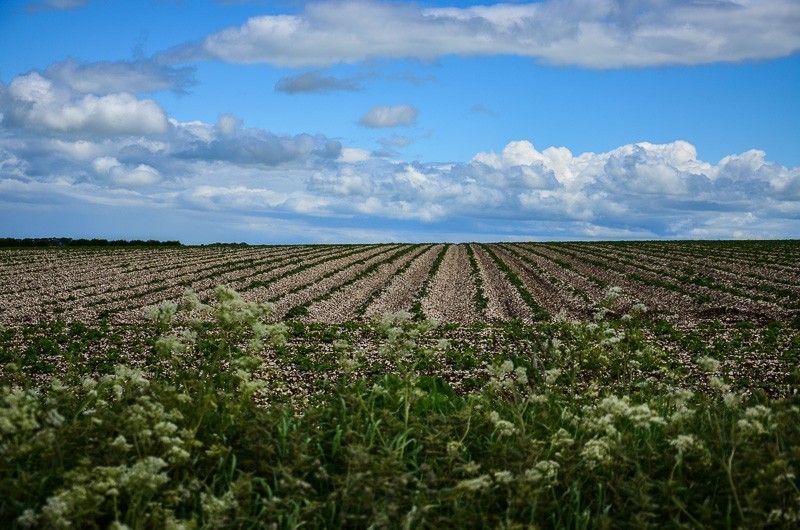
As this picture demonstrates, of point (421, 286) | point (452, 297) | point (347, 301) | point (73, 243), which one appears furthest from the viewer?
point (73, 243)

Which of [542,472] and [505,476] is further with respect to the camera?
[542,472]

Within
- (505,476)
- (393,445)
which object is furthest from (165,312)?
(505,476)

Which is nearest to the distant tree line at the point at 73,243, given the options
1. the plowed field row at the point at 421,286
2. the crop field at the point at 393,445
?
the plowed field row at the point at 421,286

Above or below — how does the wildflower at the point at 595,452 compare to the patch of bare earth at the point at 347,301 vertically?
above

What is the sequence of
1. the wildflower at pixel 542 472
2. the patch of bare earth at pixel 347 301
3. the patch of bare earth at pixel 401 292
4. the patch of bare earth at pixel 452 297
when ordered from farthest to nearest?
the patch of bare earth at pixel 401 292
the patch of bare earth at pixel 452 297
the patch of bare earth at pixel 347 301
the wildflower at pixel 542 472

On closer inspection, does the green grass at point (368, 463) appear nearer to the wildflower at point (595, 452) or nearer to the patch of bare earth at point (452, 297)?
the wildflower at point (595, 452)

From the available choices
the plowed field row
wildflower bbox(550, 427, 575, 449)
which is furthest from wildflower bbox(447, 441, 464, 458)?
the plowed field row

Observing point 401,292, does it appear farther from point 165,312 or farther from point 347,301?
point 165,312

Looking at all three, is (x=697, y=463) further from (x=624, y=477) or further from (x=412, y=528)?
(x=412, y=528)

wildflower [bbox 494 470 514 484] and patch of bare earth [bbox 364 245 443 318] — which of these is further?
patch of bare earth [bbox 364 245 443 318]

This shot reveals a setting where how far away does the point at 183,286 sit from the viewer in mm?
36875

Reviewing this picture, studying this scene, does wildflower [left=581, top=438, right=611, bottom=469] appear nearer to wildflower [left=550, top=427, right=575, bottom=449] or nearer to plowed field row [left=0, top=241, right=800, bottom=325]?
wildflower [left=550, top=427, right=575, bottom=449]

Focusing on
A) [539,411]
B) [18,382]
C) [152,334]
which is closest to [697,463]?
[539,411]

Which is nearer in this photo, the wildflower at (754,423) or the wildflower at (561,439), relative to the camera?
the wildflower at (754,423)
